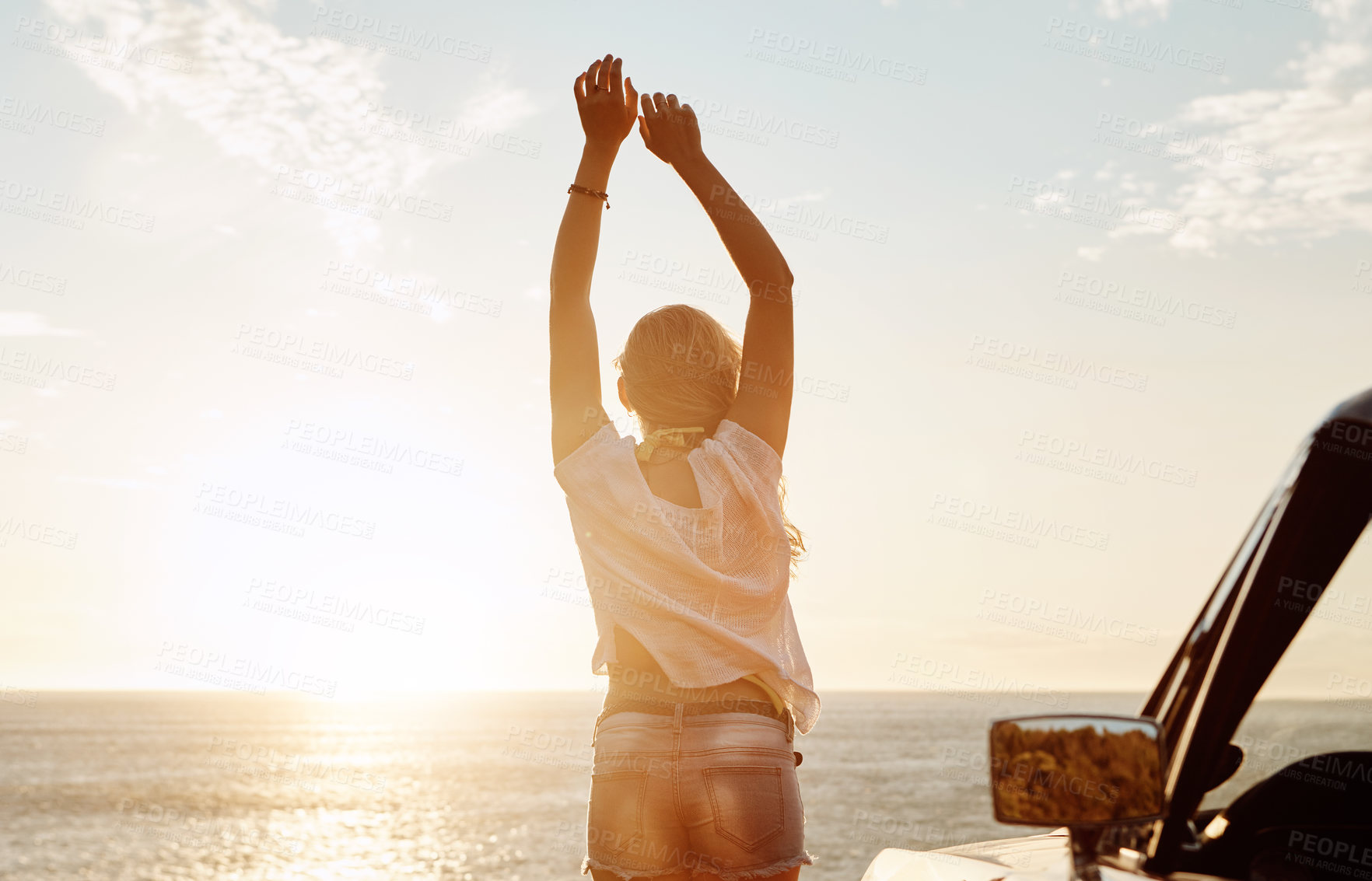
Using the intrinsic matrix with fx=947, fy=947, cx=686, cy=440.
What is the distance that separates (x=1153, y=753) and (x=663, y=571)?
1176 millimetres

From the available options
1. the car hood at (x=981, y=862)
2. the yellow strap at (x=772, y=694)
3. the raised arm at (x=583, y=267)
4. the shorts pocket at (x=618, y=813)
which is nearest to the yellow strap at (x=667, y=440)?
the raised arm at (x=583, y=267)

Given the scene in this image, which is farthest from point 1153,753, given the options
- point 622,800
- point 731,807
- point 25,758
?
point 25,758

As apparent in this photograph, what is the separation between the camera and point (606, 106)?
279 cm

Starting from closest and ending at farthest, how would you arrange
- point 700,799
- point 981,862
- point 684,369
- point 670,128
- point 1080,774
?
point 1080,774, point 700,799, point 981,862, point 684,369, point 670,128

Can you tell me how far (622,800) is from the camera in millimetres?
2188

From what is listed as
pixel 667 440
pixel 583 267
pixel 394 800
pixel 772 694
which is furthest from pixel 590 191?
pixel 394 800

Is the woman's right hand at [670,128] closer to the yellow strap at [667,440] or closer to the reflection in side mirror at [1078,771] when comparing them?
the yellow strap at [667,440]

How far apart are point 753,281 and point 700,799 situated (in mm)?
1289

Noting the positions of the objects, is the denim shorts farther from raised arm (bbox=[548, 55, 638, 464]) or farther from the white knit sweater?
raised arm (bbox=[548, 55, 638, 464])

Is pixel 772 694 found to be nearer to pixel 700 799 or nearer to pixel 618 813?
pixel 700 799

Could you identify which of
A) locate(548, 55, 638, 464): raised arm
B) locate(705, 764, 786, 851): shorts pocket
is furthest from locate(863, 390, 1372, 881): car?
locate(548, 55, 638, 464): raised arm

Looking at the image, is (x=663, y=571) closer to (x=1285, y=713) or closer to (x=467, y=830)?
(x=1285, y=713)

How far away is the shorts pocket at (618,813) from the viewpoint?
7.11 feet

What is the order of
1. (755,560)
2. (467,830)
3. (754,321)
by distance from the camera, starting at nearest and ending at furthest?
1. (755,560)
2. (754,321)
3. (467,830)
